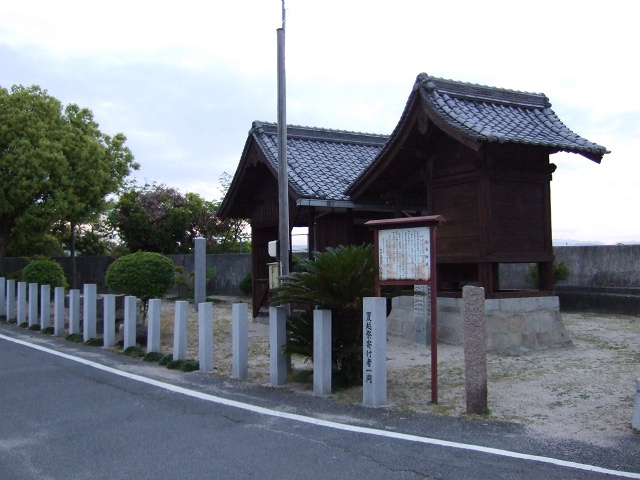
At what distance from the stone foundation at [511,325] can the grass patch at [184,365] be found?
4.20 metres

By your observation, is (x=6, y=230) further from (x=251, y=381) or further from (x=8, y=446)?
(x=8, y=446)

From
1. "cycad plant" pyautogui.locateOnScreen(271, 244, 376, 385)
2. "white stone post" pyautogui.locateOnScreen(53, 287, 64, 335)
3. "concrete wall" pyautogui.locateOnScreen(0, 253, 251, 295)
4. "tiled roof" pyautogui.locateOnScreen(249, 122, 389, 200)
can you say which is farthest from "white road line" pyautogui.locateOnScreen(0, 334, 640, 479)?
"concrete wall" pyautogui.locateOnScreen(0, 253, 251, 295)

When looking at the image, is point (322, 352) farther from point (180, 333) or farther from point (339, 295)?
point (180, 333)

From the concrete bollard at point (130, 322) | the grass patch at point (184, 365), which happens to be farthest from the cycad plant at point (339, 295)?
the concrete bollard at point (130, 322)

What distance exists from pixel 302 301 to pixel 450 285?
249 inches

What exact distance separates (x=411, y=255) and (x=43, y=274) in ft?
45.4

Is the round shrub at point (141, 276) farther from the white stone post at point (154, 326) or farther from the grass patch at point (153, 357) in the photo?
the grass patch at point (153, 357)

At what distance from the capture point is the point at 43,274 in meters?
18.2

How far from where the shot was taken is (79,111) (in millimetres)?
26156

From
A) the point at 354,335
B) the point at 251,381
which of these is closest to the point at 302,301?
the point at 354,335

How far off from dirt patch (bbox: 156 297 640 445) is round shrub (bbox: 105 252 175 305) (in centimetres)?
165

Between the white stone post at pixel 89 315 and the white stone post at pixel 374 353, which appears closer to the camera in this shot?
the white stone post at pixel 374 353

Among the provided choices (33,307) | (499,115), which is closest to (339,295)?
(499,115)

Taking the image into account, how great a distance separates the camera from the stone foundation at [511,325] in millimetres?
10836
